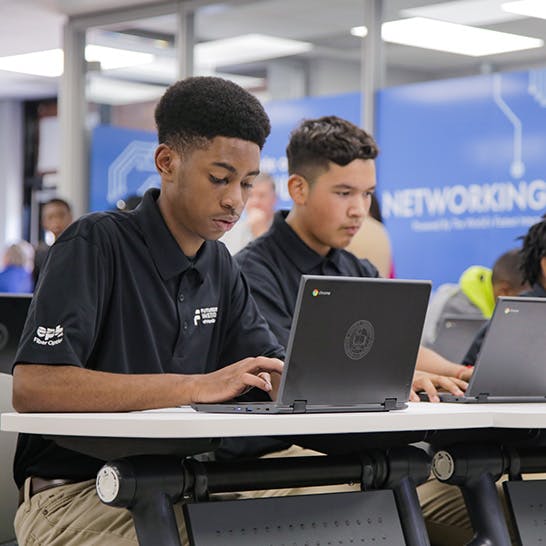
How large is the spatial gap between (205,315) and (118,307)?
9.5 inches

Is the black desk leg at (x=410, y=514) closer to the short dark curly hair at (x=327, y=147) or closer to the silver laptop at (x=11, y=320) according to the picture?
Result: the silver laptop at (x=11, y=320)

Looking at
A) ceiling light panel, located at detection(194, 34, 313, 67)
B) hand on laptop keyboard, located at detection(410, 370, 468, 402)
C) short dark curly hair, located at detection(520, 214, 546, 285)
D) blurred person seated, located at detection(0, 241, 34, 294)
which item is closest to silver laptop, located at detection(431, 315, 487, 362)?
short dark curly hair, located at detection(520, 214, 546, 285)

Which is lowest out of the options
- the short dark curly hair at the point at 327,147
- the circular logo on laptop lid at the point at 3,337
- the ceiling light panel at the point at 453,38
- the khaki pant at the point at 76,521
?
the khaki pant at the point at 76,521

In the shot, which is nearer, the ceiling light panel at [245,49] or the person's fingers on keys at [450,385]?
the person's fingers on keys at [450,385]

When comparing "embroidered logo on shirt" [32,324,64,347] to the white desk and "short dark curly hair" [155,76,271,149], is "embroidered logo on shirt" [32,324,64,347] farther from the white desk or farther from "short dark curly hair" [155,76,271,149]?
"short dark curly hair" [155,76,271,149]

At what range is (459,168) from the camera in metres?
6.86

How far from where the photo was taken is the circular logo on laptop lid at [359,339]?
6.70 feet

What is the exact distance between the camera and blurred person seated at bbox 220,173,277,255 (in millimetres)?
5081

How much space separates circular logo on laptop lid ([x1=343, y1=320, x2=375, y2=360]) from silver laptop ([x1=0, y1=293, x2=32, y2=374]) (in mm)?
831

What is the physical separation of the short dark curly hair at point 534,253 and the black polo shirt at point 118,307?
1321 millimetres

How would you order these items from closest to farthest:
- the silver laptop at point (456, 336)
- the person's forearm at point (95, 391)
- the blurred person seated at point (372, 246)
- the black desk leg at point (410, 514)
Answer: the person's forearm at point (95, 391), the black desk leg at point (410, 514), the silver laptop at point (456, 336), the blurred person seated at point (372, 246)

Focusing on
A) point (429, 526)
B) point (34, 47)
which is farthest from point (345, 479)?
point (34, 47)

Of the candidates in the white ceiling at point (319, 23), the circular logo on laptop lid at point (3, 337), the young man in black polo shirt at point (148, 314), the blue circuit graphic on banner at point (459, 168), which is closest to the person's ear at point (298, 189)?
the young man in black polo shirt at point (148, 314)

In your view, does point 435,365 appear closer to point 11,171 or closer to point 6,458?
point 6,458
